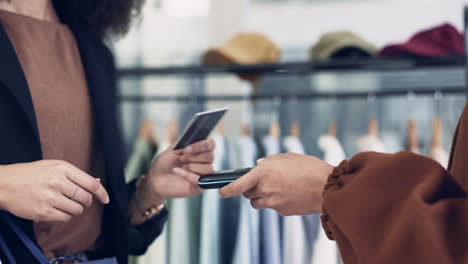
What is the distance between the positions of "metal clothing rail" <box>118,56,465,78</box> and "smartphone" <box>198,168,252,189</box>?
61cm

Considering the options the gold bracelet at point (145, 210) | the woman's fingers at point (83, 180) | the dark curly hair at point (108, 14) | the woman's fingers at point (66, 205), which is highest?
the dark curly hair at point (108, 14)

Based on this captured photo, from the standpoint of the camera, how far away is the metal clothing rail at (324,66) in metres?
1.26

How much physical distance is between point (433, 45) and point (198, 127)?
755 mm

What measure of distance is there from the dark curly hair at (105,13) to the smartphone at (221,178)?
1.36 feet

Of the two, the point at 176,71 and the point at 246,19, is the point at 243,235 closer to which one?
the point at 176,71

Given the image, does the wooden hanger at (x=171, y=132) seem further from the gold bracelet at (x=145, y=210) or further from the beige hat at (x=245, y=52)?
the gold bracelet at (x=145, y=210)

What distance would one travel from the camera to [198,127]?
2.88 ft

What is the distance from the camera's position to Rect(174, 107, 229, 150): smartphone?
0.85m

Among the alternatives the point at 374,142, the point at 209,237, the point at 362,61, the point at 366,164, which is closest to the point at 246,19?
the point at 362,61

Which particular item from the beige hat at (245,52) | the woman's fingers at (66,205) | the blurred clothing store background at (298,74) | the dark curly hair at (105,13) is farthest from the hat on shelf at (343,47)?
the woman's fingers at (66,205)

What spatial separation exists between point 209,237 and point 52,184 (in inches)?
24.5

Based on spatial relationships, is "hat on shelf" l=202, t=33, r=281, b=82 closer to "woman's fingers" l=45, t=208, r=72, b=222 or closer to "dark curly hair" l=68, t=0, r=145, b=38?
"dark curly hair" l=68, t=0, r=145, b=38

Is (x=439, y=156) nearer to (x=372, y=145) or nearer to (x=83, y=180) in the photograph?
(x=372, y=145)

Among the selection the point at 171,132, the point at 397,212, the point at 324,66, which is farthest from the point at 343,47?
the point at 397,212
